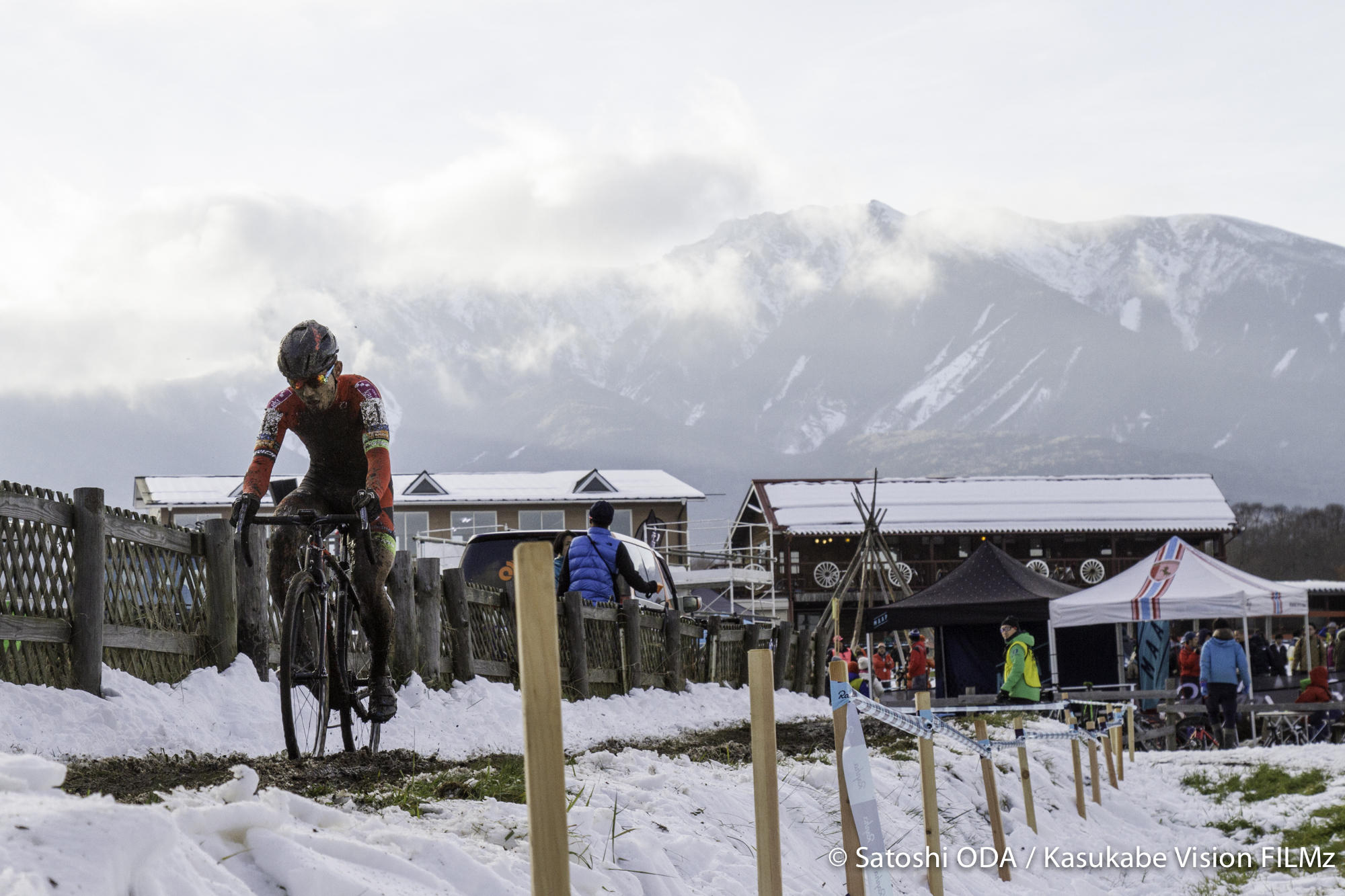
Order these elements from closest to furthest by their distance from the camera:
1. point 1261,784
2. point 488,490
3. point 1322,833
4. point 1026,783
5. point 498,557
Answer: point 1026,783 < point 1322,833 < point 1261,784 < point 498,557 < point 488,490

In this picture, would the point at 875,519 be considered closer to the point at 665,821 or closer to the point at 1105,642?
the point at 1105,642

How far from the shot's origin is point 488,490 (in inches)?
2485

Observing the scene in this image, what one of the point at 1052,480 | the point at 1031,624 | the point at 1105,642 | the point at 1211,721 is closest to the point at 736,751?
the point at 1211,721

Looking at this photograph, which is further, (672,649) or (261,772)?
(672,649)

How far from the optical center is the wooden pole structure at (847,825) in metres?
4.65

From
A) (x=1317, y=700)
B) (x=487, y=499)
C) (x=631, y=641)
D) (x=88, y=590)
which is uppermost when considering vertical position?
(x=487, y=499)

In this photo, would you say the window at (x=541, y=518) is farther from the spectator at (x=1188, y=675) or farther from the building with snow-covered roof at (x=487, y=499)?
the spectator at (x=1188, y=675)

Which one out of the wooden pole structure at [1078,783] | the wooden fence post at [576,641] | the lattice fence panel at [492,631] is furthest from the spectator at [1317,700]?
the lattice fence panel at [492,631]

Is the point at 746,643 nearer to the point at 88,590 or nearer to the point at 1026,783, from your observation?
the point at 1026,783

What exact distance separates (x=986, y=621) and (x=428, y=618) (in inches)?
565

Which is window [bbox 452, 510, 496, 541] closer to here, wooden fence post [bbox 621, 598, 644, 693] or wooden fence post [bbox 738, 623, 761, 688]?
wooden fence post [bbox 738, 623, 761, 688]

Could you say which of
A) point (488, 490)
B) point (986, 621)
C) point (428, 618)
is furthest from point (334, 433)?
point (488, 490)

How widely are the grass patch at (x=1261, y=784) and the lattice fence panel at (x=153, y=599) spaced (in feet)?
29.5

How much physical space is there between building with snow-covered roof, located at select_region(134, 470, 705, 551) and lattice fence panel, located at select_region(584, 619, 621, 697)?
45.5m
